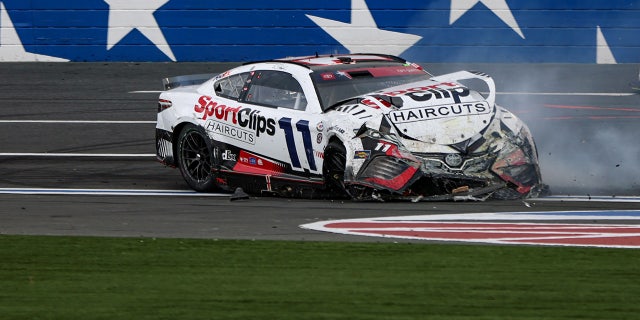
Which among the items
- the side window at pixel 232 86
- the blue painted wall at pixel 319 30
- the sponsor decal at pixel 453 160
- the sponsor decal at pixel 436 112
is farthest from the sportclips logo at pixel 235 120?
the blue painted wall at pixel 319 30

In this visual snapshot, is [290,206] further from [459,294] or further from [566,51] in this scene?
[566,51]

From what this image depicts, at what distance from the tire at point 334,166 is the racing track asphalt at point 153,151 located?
0.18 metres

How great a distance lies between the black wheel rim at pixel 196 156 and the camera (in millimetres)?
12117

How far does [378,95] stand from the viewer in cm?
1098

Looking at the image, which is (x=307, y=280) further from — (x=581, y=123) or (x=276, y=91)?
(x=581, y=123)

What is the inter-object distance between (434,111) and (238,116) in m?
2.06

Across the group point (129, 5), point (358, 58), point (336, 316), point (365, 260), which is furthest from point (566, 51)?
point (336, 316)

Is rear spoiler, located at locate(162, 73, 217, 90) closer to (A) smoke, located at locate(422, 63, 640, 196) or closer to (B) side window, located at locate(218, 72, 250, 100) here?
A: (B) side window, located at locate(218, 72, 250, 100)

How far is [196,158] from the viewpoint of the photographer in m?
12.2

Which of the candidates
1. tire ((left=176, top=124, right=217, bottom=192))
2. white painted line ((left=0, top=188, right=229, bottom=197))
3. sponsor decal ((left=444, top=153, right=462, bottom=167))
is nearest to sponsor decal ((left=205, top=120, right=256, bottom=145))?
tire ((left=176, top=124, right=217, bottom=192))

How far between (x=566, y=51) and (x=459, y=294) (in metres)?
16.2

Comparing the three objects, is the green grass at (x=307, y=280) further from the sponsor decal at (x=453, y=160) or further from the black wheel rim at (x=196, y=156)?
the black wheel rim at (x=196, y=156)

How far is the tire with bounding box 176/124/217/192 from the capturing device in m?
12.1

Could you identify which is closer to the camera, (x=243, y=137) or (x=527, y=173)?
(x=527, y=173)
